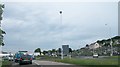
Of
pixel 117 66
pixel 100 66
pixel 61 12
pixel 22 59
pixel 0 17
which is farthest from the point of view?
pixel 61 12

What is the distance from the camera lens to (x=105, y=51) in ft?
493

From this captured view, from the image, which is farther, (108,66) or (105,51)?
(105,51)

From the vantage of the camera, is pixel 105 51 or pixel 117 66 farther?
pixel 105 51

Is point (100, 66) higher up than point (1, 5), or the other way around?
point (1, 5)

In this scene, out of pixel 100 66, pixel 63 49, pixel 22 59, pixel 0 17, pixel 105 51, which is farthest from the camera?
pixel 105 51

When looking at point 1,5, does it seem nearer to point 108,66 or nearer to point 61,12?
point 108,66

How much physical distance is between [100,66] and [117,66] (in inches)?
105

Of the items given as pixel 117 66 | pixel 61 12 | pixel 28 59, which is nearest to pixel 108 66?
pixel 117 66

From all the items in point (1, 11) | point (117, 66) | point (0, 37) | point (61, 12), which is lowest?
point (117, 66)

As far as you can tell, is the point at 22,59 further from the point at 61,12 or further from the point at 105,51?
the point at 105,51

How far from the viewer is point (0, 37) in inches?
1078

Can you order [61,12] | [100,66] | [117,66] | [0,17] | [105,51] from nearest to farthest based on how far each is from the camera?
[0,17]
[117,66]
[100,66]
[61,12]
[105,51]

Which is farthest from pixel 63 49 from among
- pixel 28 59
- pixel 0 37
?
pixel 0 37

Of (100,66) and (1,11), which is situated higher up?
(1,11)
